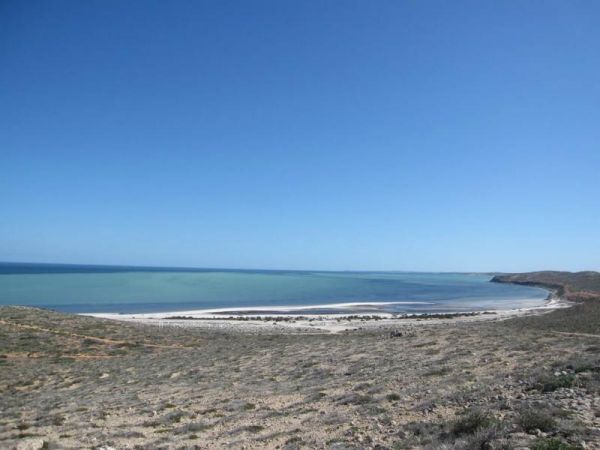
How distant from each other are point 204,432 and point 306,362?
9.66 metres

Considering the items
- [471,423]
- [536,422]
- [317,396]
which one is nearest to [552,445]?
[536,422]

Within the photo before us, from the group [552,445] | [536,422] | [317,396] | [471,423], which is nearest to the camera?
[552,445]

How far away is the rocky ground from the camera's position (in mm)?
9273

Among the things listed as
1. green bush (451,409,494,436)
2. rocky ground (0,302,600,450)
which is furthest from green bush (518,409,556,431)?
green bush (451,409,494,436)

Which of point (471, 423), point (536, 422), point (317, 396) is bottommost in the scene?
point (317, 396)

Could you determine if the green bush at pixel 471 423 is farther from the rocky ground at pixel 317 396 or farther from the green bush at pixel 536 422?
the green bush at pixel 536 422

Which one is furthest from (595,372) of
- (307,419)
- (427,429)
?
(307,419)

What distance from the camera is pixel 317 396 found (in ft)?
45.3

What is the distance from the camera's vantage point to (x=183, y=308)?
6794 centimetres

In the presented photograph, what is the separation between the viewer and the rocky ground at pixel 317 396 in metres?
9.27

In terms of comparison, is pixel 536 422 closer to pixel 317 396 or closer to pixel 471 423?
pixel 471 423

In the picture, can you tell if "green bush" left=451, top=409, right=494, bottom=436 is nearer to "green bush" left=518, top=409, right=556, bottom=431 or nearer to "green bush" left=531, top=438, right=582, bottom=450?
"green bush" left=518, top=409, right=556, bottom=431

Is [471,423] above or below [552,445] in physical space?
below

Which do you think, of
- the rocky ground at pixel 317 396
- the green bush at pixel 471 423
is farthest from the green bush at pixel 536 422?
the green bush at pixel 471 423
